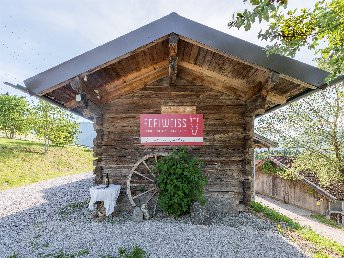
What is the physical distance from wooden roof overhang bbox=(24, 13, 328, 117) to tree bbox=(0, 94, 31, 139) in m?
27.7

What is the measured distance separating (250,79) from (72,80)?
459 centimetres

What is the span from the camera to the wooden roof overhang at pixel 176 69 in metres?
6.32

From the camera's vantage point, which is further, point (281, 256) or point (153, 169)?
point (153, 169)

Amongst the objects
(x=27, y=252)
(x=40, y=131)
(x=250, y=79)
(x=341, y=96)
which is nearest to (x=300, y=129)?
(x=341, y=96)

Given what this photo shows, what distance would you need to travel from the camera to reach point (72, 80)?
22.0 feet

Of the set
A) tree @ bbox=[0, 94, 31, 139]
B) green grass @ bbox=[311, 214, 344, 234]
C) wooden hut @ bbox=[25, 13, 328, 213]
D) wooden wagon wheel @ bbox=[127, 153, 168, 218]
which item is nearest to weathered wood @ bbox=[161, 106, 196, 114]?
wooden hut @ bbox=[25, 13, 328, 213]

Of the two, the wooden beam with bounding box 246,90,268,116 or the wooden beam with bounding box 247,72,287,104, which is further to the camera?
the wooden beam with bounding box 246,90,268,116

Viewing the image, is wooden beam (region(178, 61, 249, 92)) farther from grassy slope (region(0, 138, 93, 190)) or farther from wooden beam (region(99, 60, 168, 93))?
grassy slope (region(0, 138, 93, 190))

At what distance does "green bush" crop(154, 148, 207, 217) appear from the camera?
7.83 m

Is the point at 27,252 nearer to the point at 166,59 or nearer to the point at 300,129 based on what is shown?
the point at 166,59

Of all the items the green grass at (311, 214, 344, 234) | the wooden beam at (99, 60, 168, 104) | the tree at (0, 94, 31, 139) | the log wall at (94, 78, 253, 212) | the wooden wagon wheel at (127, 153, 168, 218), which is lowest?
the green grass at (311, 214, 344, 234)

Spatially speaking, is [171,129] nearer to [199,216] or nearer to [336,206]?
[199,216]

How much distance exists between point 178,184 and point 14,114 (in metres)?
32.1

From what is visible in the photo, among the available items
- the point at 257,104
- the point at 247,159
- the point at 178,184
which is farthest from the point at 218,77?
the point at 178,184
